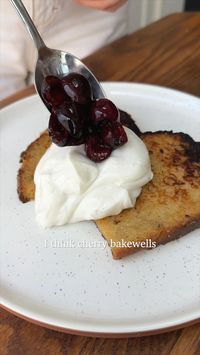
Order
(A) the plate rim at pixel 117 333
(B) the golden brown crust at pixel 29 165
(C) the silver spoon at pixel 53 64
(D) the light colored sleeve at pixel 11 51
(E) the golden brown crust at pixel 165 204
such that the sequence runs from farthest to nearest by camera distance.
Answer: (D) the light colored sleeve at pixel 11 51
(C) the silver spoon at pixel 53 64
(B) the golden brown crust at pixel 29 165
(E) the golden brown crust at pixel 165 204
(A) the plate rim at pixel 117 333

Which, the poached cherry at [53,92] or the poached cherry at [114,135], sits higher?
the poached cherry at [53,92]

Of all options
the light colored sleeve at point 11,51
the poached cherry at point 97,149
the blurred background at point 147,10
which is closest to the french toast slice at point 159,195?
the poached cherry at point 97,149

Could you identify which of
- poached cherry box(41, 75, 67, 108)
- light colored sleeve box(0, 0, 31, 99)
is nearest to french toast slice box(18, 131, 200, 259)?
poached cherry box(41, 75, 67, 108)

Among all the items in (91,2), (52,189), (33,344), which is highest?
(91,2)

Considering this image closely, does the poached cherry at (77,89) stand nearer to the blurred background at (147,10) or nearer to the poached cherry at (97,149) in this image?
the poached cherry at (97,149)

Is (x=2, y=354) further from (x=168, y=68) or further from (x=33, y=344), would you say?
(x=168, y=68)

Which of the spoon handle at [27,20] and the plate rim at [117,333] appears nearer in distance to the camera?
the plate rim at [117,333]

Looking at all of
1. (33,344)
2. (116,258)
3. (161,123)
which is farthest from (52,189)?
(161,123)
